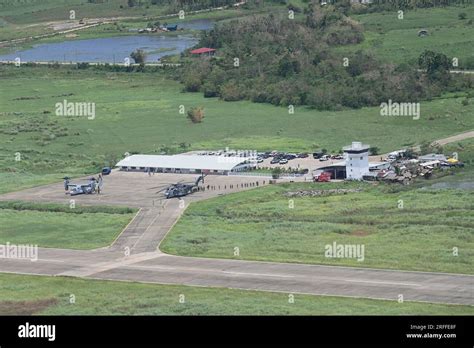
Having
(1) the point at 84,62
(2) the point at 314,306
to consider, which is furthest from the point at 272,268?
(1) the point at 84,62

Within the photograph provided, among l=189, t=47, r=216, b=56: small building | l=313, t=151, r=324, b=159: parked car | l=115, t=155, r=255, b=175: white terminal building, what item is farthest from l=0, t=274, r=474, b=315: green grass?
l=189, t=47, r=216, b=56: small building

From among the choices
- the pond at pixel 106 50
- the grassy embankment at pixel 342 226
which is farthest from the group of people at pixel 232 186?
the pond at pixel 106 50

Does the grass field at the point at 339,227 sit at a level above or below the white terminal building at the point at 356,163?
below

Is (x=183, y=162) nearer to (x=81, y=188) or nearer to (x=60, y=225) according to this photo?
(x=81, y=188)

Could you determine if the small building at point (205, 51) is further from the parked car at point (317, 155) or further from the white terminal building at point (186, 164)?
the parked car at point (317, 155)

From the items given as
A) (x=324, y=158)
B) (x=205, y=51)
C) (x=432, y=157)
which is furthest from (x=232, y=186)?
(x=205, y=51)
